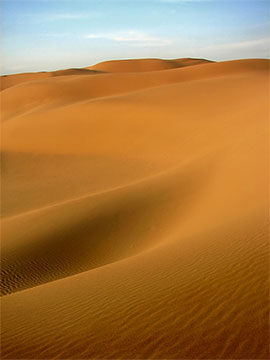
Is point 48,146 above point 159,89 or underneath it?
underneath

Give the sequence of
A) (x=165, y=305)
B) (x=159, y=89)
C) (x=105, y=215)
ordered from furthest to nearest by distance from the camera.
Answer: (x=159, y=89)
(x=105, y=215)
(x=165, y=305)

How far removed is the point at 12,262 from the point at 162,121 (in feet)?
63.9

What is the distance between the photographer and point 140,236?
10.5 meters

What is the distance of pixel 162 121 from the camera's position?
27.1m

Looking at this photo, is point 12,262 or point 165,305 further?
point 12,262

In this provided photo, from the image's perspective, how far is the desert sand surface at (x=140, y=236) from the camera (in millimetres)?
4164

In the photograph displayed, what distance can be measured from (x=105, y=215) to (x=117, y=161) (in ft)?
33.8

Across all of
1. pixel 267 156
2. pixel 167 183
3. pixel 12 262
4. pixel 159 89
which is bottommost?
pixel 12 262

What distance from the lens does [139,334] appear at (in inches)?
163

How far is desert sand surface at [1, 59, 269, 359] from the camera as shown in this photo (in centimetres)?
416

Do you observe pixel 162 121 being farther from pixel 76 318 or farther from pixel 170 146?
pixel 76 318

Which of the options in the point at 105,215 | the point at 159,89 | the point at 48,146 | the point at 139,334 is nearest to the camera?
the point at 139,334

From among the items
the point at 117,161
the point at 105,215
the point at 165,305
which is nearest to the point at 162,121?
the point at 117,161

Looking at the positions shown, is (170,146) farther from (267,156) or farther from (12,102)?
(12,102)
